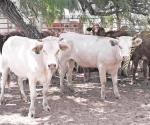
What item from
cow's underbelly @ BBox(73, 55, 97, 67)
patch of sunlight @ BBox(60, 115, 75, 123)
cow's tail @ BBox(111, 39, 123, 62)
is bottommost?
patch of sunlight @ BBox(60, 115, 75, 123)

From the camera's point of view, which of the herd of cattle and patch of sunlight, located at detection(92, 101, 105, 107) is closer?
the herd of cattle

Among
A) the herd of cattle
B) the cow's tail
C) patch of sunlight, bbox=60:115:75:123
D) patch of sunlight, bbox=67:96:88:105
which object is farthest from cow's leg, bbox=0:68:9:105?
the cow's tail

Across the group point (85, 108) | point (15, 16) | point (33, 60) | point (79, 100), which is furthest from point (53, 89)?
point (33, 60)

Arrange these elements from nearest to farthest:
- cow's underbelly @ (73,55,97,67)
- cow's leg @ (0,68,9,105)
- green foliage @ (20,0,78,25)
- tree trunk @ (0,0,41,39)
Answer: green foliage @ (20,0,78,25) → cow's leg @ (0,68,9,105) → cow's underbelly @ (73,55,97,67) → tree trunk @ (0,0,41,39)

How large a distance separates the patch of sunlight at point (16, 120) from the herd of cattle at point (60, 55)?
0.58 feet

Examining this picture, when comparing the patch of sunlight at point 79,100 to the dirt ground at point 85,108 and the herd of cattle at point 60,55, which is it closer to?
the dirt ground at point 85,108

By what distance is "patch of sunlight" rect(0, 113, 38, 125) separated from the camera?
270 inches

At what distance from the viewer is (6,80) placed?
27.4 feet

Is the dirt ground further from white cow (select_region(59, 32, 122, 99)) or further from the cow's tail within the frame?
the cow's tail

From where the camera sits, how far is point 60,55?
9.11m

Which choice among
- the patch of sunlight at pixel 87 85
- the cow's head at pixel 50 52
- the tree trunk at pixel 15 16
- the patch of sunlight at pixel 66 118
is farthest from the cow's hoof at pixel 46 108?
the tree trunk at pixel 15 16

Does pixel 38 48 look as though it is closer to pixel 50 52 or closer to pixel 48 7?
pixel 50 52

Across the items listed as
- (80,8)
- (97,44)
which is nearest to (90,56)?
(97,44)

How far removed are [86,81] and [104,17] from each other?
7.16ft
